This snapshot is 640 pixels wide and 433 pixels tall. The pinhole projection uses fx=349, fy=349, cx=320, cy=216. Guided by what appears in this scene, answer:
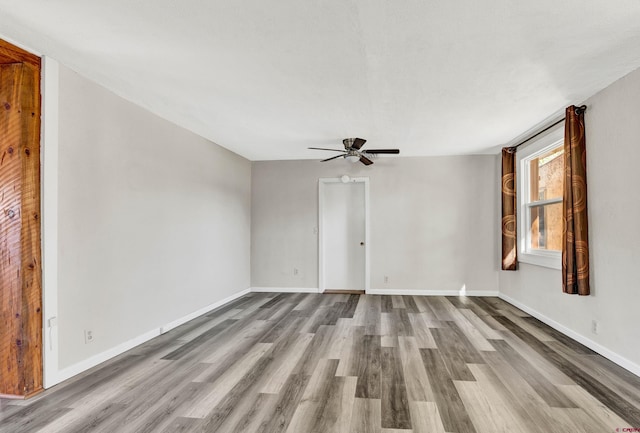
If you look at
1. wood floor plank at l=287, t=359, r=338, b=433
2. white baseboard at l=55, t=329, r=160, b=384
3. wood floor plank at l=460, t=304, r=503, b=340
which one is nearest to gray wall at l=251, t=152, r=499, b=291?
wood floor plank at l=460, t=304, r=503, b=340

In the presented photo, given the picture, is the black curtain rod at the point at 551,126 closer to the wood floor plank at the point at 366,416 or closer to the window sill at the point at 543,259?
the window sill at the point at 543,259

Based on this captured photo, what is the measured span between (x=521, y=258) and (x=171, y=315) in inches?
191

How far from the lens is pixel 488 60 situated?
262cm

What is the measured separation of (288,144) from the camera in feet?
17.5

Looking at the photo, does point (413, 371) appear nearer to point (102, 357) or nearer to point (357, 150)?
point (102, 357)

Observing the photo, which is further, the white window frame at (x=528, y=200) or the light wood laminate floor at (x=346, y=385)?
the white window frame at (x=528, y=200)

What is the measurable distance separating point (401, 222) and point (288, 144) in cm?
248

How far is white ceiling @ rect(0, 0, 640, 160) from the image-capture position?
79.7 inches

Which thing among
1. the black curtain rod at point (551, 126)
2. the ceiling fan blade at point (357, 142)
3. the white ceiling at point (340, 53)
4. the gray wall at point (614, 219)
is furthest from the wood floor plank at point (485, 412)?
the ceiling fan blade at point (357, 142)

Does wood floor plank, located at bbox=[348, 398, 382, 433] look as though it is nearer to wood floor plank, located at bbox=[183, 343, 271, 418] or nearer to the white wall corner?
wood floor plank, located at bbox=[183, 343, 271, 418]

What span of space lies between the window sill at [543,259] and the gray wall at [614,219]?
0.50 meters

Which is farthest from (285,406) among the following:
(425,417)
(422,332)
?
(422,332)

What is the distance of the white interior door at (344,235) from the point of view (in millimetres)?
6559

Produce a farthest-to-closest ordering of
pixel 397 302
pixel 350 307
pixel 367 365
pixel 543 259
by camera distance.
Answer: pixel 397 302, pixel 350 307, pixel 543 259, pixel 367 365
